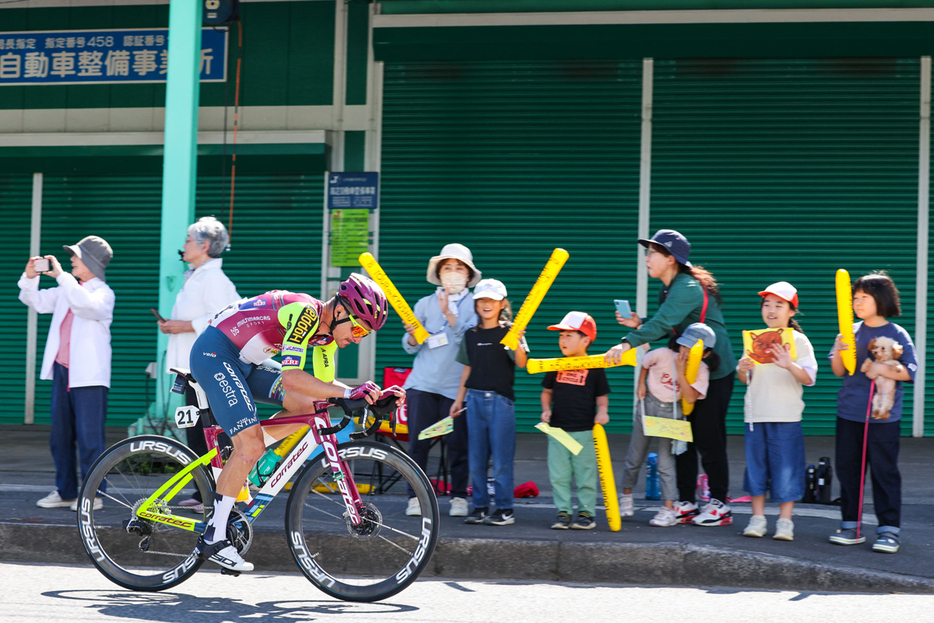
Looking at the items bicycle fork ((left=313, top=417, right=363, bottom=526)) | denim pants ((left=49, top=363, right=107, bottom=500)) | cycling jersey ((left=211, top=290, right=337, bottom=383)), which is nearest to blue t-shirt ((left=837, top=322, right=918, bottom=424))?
bicycle fork ((left=313, top=417, right=363, bottom=526))

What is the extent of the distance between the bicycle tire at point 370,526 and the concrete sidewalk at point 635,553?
796 millimetres

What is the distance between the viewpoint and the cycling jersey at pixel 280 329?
4.68 metres

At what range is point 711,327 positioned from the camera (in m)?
6.27

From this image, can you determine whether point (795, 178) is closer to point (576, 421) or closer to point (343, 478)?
point (576, 421)

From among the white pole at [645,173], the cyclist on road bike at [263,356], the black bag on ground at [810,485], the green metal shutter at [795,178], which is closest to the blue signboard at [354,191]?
the white pole at [645,173]

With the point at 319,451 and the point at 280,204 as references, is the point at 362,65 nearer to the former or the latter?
the point at 280,204

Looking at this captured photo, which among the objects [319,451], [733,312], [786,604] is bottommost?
[786,604]

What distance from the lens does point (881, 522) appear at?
5711 mm

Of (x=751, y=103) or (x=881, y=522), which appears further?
(x=751, y=103)

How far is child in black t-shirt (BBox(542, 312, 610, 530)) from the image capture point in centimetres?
615

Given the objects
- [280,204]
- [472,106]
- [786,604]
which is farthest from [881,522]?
[280,204]

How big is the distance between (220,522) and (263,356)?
91cm

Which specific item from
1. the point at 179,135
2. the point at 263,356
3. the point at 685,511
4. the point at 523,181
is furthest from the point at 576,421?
the point at 523,181

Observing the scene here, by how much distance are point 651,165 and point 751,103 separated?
4.58 ft
